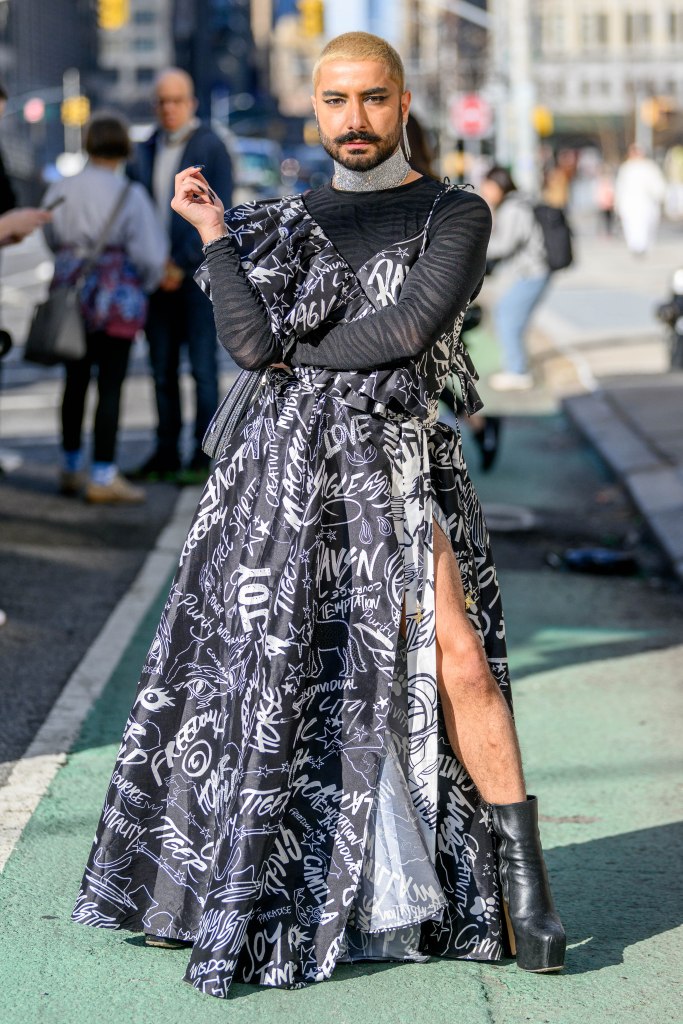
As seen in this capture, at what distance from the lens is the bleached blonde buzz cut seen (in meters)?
3.20

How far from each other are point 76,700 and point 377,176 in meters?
2.69

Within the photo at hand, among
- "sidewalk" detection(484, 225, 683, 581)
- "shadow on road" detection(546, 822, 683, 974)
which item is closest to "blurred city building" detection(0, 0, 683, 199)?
"sidewalk" detection(484, 225, 683, 581)

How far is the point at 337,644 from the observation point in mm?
3236

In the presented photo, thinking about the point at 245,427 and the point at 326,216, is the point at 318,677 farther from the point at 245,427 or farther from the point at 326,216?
the point at 326,216

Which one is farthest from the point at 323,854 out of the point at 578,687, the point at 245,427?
the point at 578,687

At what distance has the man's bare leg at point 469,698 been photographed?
3252mm

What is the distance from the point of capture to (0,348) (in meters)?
6.65

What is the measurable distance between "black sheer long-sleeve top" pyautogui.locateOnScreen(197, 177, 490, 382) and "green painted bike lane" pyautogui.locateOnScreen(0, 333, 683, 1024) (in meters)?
1.25

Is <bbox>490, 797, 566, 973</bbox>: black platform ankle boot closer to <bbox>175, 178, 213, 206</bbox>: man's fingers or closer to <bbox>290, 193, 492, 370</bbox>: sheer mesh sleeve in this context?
<bbox>290, 193, 492, 370</bbox>: sheer mesh sleeve

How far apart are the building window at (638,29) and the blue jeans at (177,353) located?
4886 inches

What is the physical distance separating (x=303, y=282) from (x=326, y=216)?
15 cm

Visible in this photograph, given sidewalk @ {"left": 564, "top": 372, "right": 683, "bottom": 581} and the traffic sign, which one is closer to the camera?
sidewalk @ {"left": 564, "top": 372, "right": 683, "bottom": 581}

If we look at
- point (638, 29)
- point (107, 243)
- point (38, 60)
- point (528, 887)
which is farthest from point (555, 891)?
point (638, 29)

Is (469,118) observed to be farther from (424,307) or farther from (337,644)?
(337,644)
